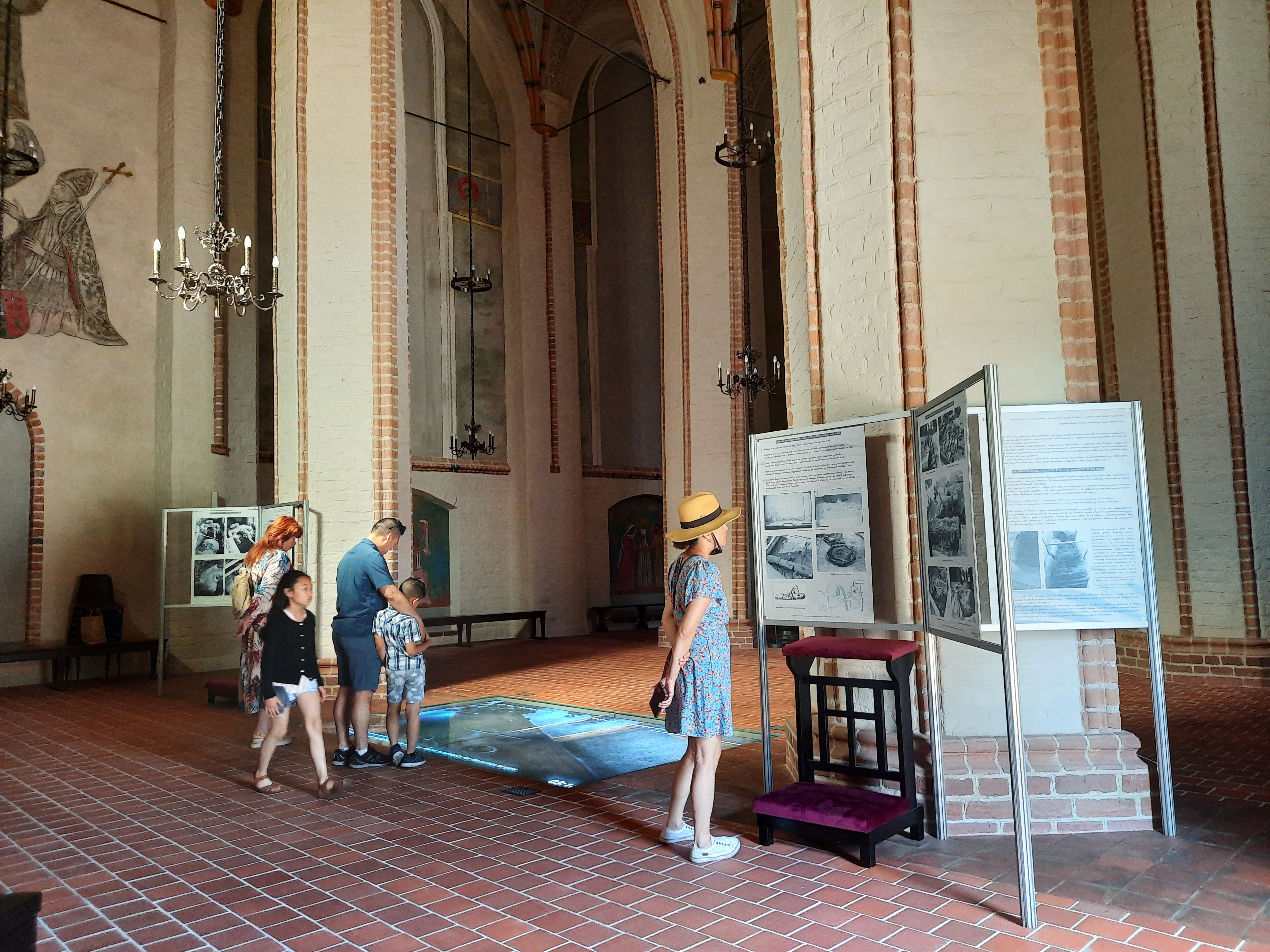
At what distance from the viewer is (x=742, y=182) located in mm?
13930

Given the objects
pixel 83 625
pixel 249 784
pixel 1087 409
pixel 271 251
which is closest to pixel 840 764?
pixel 1087 409

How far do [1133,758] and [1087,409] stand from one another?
1700 mm

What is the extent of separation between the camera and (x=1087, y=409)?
449cm

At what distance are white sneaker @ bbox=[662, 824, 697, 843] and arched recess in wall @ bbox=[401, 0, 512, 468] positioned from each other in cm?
1164

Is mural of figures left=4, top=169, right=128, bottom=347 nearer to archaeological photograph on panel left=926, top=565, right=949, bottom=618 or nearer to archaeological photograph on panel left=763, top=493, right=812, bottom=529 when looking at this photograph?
archaeological photograph on panel left=763, top=493, right=812, bottom=529

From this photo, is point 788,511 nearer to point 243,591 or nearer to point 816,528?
point 816,528

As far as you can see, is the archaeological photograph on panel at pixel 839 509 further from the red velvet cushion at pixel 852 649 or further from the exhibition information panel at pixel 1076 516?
the exhibition information panel at pixel 1076 516

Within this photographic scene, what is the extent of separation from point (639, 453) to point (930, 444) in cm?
1437

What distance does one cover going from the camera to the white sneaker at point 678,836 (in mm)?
4301

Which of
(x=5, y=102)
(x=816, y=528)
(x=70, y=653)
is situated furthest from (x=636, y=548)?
(x=816, y=528)

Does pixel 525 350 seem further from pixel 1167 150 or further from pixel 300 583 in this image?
pixel 300 583

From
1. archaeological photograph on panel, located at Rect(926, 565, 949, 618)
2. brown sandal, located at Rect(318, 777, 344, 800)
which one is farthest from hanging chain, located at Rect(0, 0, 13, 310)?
archaeological photograph on panel, located at Rect(926, 565, 949, 618)

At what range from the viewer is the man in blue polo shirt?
20.0 feet

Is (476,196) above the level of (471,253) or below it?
above
